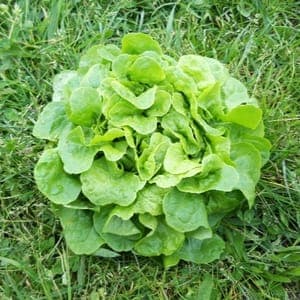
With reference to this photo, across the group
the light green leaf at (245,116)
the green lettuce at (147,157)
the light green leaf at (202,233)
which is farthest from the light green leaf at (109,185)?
the light green leaf at (245,116)

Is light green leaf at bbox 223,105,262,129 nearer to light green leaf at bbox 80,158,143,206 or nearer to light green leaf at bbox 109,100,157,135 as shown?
light green leaf at bbox 109,100,157,135

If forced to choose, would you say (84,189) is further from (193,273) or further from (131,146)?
(193,273)

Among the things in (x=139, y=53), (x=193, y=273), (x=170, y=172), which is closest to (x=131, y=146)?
(x=170, y=172)

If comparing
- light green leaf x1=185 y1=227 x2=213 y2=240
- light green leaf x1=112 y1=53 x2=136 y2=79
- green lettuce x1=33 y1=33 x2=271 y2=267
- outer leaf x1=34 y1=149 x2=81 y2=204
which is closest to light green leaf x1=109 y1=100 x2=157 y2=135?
green lettuce x1=33 y1=33 x2=271 y2=267

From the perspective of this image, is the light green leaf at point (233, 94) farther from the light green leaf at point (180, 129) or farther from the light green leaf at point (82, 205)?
the light green leaf at point (82, 205)

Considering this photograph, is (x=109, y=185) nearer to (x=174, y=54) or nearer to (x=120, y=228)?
(x=120, y=228)
